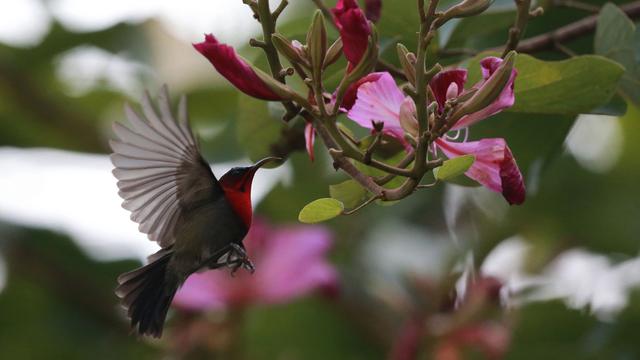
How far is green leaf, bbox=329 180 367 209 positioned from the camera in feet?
3.15

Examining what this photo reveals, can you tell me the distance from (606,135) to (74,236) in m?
1.22

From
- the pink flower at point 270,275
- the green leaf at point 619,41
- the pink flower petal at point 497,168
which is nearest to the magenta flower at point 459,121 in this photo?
the pink flower petal at point 497,168

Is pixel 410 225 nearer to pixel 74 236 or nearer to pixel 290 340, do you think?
pixel 290 340

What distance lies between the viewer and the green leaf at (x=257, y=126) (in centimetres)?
132

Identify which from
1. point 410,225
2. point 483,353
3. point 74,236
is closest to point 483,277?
point 483,353

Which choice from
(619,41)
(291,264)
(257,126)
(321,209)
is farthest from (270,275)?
(321,209)

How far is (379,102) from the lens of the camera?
932mm

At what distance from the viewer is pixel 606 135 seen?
95.0 inches

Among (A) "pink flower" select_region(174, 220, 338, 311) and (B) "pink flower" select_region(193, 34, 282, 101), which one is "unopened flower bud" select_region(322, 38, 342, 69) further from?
(A) "pink flower" select_region(174, 220, 338, 311)

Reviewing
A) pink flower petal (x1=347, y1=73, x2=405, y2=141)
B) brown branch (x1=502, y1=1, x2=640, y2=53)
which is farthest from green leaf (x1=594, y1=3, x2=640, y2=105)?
pink flower petal (x1=347, y1=73, x2=405, y2=141)

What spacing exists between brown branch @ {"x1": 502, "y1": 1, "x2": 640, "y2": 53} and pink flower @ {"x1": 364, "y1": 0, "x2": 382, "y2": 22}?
0.59 ft

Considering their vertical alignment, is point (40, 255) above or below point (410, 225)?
above

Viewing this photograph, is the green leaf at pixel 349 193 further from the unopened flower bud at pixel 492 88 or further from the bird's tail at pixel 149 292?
the bird's tail at pixel 149 292

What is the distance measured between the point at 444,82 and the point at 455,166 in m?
0.08
